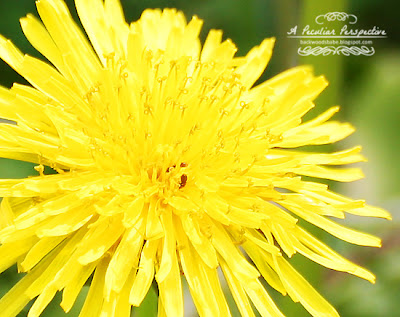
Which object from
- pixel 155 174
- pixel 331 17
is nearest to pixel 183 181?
pixel 155 174

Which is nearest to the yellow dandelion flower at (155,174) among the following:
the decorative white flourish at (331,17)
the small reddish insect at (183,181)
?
the small reddish insect at (183,181)

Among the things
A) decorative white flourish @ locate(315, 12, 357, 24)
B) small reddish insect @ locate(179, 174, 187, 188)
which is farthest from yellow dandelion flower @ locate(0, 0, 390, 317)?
decorative white flourish @ locate(315, 12, 357, 24)

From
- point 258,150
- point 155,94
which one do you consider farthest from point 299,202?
point 155,94

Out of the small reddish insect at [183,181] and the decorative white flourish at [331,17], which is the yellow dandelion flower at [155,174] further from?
the decorative white flourish at [331,17]

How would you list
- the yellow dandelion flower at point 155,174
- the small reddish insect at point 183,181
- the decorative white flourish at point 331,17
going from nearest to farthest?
the yellow dandelion flower at point 155,174 < the small reddish insect at point 183,181 < the decorative white flourish at point 331,17

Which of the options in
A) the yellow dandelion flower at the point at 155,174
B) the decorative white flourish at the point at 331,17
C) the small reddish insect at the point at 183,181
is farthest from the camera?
the decorative white flourish at the point at 331,17

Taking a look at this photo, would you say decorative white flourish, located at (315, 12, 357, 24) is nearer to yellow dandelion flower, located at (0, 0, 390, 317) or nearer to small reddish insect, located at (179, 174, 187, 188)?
yellow dandelion flower, located at (0, 0, 390, 317)

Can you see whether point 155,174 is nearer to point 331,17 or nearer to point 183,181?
point 183,181

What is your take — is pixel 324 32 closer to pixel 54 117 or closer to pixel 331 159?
pixel 331 159

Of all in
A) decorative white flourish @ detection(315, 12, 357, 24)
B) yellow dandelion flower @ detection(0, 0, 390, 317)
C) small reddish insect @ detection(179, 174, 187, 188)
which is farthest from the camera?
decorative white flourish @ detection(315, 12, 357, 24)
